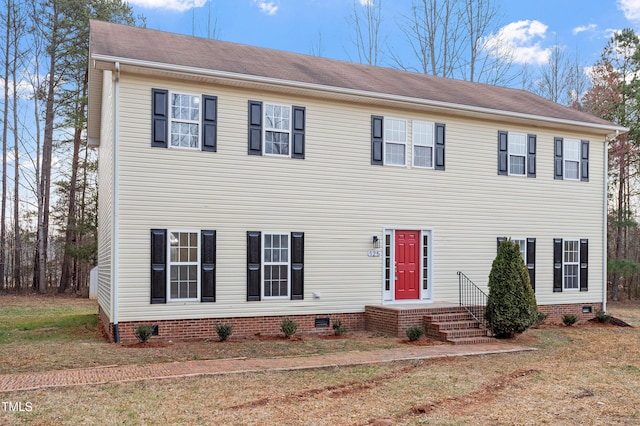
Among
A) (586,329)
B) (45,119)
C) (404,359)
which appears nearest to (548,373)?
A: (404,359)

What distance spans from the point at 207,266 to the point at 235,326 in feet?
4.69

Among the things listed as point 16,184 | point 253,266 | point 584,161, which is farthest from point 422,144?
point 16,184

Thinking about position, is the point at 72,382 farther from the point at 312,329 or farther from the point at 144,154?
the point at 312,329

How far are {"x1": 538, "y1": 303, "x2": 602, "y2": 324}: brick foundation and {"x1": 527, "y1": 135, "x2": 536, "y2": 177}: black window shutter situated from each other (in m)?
3.72

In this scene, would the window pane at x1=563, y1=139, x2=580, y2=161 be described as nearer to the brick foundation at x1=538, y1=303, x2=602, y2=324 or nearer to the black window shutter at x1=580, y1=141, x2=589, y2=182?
the black window shutter at x1=580, y1=141, x2=589, y2=182

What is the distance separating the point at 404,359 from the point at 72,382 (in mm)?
5306

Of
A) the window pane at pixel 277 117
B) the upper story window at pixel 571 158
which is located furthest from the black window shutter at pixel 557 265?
the window pane at pixel 277 117

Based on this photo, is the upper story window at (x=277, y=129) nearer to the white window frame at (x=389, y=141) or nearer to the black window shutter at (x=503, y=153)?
the white window frame at (x=389, y=141)

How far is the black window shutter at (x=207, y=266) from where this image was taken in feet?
39.6

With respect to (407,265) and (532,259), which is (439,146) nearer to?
(407,265)

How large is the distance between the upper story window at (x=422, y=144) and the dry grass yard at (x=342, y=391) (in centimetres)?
478

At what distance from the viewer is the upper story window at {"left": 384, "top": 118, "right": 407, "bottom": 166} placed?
1422 cm

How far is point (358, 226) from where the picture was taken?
13.8 m

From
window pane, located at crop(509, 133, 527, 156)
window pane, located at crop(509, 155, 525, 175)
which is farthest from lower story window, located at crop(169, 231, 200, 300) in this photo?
window pane, located at crop(509, 133, 527, 156)
